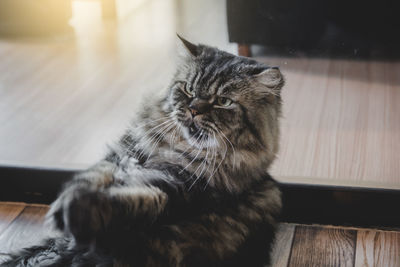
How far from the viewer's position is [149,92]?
1.82 meters

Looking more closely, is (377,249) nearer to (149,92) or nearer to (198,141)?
(198,141)

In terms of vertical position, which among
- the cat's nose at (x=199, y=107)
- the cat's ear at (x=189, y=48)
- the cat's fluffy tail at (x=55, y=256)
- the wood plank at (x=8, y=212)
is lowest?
the wood plank at (x=8, y=212)

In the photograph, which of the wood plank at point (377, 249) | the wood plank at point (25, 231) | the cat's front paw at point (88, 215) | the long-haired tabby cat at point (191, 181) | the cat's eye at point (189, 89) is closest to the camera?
the cat's front paw at point (88, 215)

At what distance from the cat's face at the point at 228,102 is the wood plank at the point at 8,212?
0.81 metres

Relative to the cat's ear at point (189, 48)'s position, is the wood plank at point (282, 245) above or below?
below

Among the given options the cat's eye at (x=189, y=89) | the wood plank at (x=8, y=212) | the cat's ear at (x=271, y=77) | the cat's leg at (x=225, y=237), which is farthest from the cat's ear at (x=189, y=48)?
the wood plank at (x=8, y=212)

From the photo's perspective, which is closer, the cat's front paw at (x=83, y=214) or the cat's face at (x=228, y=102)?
the cat's front paw at (x=83, y=214)

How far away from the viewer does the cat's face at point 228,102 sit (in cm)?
149

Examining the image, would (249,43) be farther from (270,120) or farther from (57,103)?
(57,103)

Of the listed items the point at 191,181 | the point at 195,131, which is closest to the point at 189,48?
the point at 195,131

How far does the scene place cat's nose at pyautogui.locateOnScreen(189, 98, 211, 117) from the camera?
1.48 meters

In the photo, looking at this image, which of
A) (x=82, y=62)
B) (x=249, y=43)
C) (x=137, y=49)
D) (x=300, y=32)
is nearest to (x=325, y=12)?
(x=300, y=32)

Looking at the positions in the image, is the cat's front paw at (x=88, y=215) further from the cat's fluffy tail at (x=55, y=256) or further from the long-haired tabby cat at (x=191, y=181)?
the cat's fluffy tail at (x=55, y=256)

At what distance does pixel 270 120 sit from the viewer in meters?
1.56
